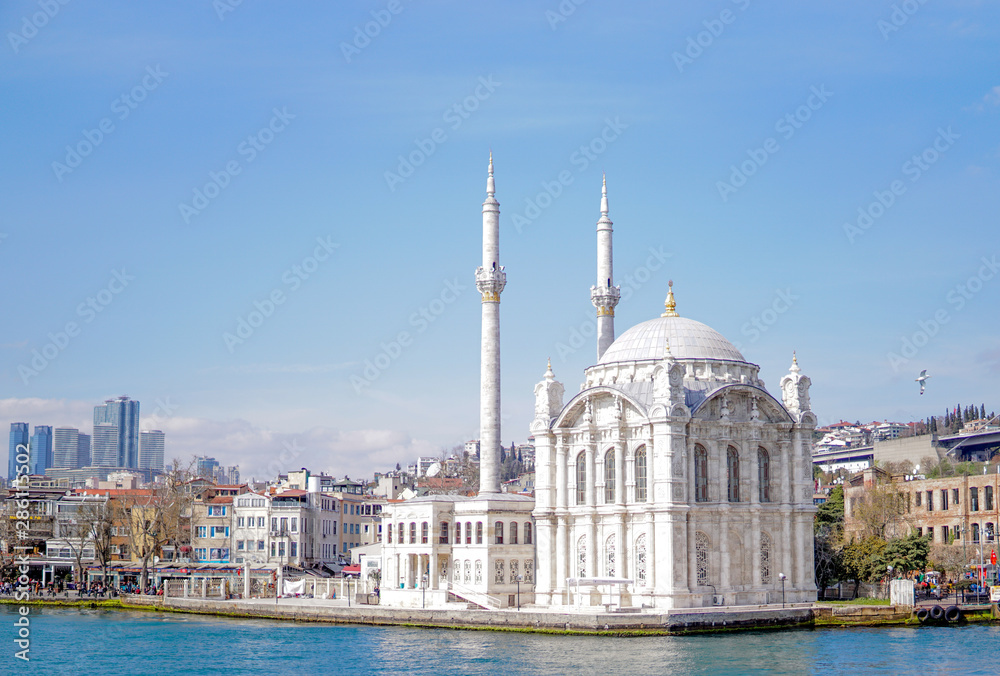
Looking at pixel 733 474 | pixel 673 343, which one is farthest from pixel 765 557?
pixel 673 343

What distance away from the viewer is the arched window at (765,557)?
183ft

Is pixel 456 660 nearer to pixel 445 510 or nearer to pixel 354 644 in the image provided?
pixel 354 644

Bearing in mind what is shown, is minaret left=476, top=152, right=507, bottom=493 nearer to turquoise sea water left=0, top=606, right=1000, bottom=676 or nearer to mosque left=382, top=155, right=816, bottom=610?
mosque left=382, top=155, right=816, bottom=610

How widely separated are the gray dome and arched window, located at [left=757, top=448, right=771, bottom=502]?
456cm

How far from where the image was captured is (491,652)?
44.6 meters

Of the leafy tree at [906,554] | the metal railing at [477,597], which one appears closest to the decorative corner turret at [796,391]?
the leafy tree at [906,554]

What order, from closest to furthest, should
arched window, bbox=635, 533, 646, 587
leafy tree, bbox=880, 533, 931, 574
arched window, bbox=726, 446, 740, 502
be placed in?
arched window, bbox=635, 533, 646, 587 < arched window, bbox=726, 446, 740, 502 < leafy tree, bbox=880, 533, 931, 574

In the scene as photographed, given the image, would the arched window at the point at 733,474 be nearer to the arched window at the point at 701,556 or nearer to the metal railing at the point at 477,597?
the arched window at the point at 701,556

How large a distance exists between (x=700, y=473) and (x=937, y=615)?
1106 cm

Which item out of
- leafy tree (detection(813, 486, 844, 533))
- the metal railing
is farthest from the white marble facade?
leafy tree (detection(813, 486, 844, 533))

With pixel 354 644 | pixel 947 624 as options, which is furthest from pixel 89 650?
pixel 947 624

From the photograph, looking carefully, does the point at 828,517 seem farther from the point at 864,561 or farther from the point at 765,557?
the point at 765,557

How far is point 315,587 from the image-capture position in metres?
69.6

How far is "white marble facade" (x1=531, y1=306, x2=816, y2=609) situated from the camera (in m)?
53.0
